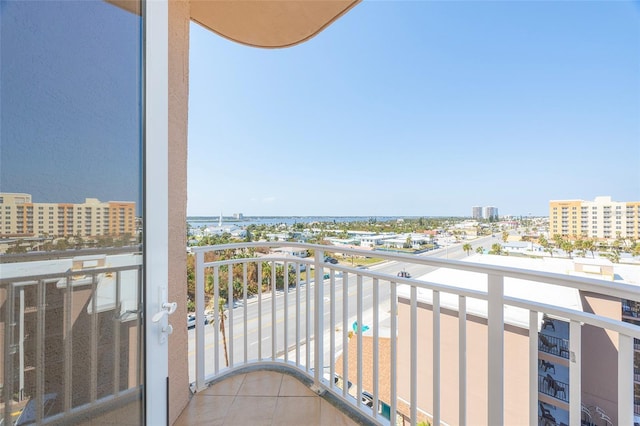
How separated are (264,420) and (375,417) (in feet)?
2.41

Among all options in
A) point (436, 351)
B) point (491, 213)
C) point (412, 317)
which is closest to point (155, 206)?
point (412, 317)

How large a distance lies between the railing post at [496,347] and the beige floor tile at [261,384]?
4.84 feet

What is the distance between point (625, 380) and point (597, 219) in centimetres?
201

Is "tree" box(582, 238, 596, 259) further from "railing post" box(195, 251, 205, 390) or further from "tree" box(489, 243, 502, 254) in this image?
"railing post" box(195, 251, 205, 390)

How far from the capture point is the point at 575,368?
39.0 inches

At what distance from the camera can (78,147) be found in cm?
59

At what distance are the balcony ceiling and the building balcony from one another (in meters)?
1.70

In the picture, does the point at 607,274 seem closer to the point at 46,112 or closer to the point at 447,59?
the point at 46,112

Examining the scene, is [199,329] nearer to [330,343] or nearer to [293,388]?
[293,388]

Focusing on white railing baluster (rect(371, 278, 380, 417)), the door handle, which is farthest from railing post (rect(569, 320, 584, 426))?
the door handle

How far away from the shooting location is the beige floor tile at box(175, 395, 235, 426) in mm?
1692

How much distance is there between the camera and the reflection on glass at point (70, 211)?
0.45 meters

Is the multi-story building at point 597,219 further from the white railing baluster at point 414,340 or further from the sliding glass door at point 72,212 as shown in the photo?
the sliding glass door at point 72,212

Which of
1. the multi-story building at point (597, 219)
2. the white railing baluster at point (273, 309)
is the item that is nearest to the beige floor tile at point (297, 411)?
the white railing baluster at point (273, 309)
